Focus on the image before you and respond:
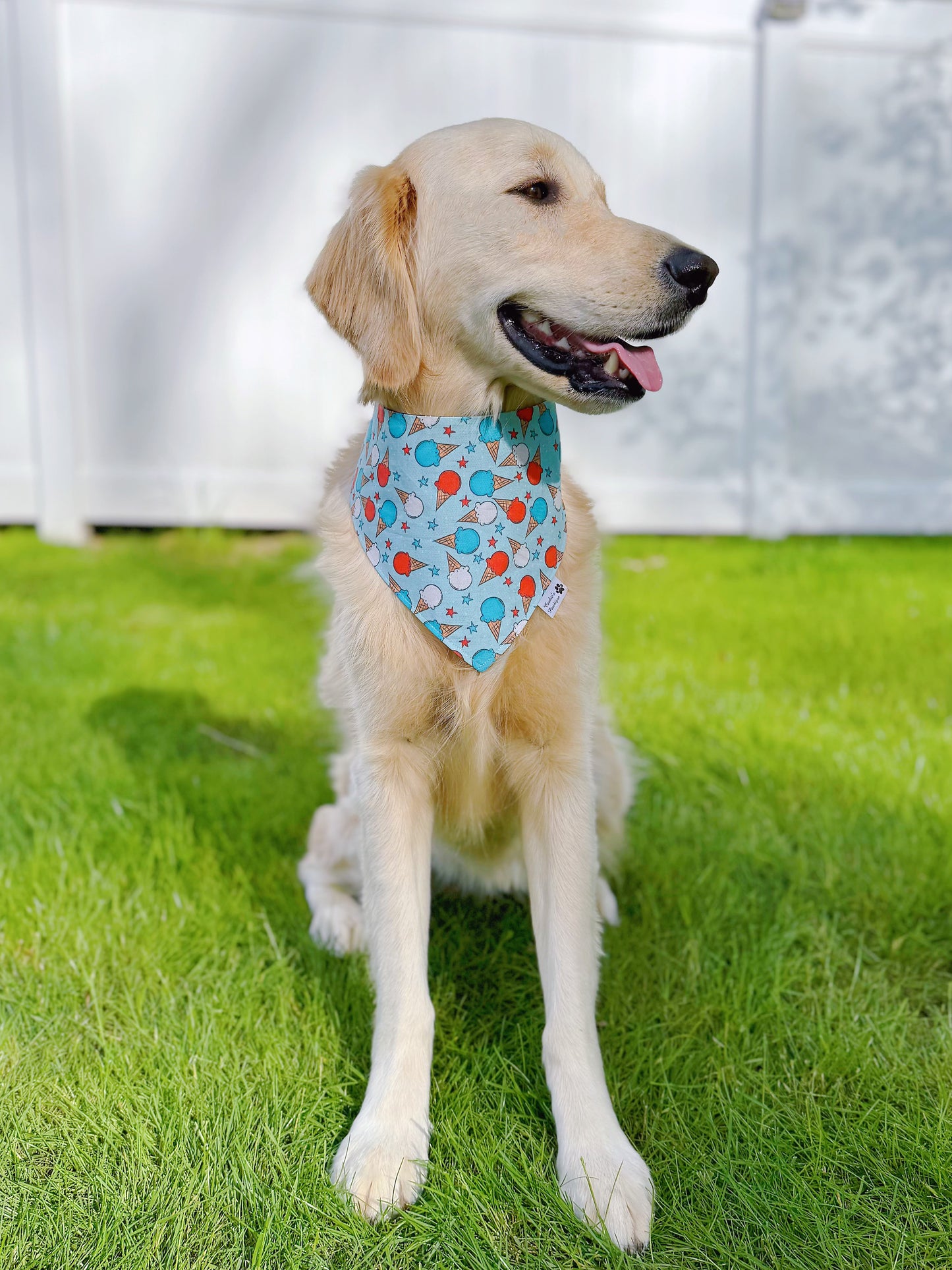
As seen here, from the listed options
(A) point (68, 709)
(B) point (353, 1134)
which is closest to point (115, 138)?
(A) point (68, 709)

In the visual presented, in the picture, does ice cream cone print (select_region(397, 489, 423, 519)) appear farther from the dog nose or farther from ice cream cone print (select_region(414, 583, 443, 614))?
the dog nose

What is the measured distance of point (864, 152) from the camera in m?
5.96

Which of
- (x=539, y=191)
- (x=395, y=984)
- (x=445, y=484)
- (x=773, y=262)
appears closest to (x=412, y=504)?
(x=445, y=484)

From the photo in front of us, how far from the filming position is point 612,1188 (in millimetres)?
1451

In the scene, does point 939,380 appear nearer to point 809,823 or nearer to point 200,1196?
point 809,823

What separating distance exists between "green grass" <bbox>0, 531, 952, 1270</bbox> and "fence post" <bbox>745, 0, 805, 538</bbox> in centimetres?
262

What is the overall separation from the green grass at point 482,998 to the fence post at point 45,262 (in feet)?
8.62

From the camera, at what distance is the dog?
4.99 feet

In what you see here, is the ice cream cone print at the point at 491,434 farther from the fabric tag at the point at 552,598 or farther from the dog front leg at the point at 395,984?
the dog front leg at the point at 395,984

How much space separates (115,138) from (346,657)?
5237mm

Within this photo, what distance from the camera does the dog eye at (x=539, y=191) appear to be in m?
1.59

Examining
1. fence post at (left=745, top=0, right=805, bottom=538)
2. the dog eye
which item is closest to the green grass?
the dog eye

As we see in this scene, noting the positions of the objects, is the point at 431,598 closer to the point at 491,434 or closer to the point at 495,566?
the point at 495,566

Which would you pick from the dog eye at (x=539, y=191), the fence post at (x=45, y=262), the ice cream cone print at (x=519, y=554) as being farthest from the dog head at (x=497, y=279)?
the fence post at (x=45, y=262)
